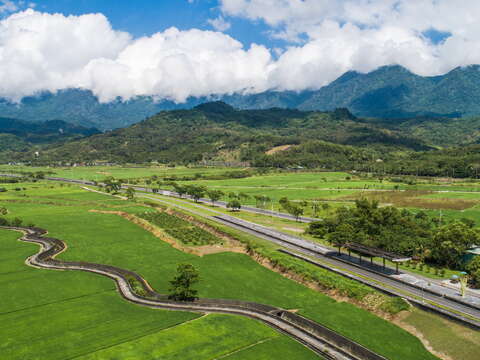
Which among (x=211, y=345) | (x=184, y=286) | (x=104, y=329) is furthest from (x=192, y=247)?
(x=211, y=345)

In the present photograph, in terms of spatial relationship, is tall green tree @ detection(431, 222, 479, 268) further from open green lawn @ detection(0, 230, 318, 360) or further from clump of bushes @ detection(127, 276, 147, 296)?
clump of bushes @ detection(127, 276, 147, 296)

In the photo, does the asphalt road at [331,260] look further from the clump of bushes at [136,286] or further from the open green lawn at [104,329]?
the clump of bushes at [136,286]

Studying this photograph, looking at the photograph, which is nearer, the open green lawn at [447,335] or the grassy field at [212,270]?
the open green lawn at [447,335]

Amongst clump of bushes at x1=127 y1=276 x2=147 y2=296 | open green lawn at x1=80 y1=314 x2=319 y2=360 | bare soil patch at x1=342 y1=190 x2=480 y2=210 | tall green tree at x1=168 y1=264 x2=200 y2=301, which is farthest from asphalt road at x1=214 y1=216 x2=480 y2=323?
bare soil patch at x1=342 y1=190 x2=480 y2=210

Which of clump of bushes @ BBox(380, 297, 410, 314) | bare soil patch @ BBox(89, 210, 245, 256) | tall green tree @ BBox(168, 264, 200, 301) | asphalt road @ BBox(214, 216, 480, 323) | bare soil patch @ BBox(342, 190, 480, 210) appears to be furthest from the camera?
bare soil patch @ BBox(342, 190, 480, 210)

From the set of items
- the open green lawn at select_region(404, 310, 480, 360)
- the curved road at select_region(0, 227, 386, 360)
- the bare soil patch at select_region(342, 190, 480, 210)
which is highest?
the bare soil patch at select_region(342, 190, 480, 210)

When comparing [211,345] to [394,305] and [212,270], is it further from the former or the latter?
[212,270]

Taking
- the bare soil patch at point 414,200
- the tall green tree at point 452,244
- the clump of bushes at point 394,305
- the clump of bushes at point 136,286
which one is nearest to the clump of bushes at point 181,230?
the clump of bushes at point 136,286

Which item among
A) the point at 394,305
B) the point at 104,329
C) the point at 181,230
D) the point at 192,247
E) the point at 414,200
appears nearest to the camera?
the point at 104,329

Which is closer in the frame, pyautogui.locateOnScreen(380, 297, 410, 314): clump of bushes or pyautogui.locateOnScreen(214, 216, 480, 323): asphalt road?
pyautogui.locateOnScreen(380, 297, 410, 314): clump of bushes
